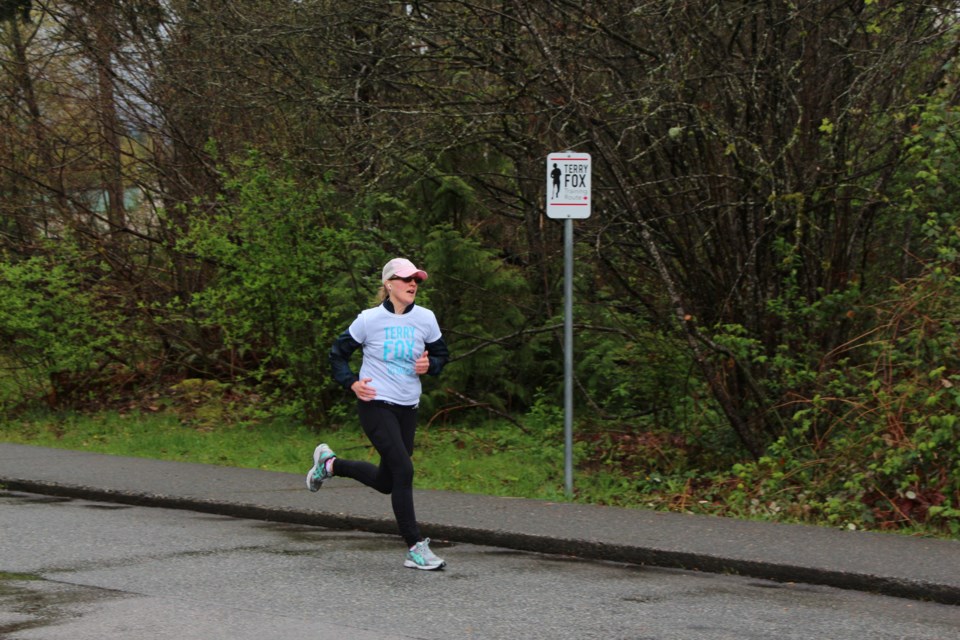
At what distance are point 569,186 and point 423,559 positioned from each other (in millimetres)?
3935

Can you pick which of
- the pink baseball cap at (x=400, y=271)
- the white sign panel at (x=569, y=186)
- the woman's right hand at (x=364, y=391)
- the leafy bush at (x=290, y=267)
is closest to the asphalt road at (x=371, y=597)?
the woman's right hand at (x=364, y=391)

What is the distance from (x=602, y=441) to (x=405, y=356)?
17.9ft

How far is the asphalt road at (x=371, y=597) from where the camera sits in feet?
19.7

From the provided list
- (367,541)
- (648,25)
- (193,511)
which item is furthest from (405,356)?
(648,25)

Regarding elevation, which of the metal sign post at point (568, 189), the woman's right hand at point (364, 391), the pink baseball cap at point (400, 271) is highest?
the metal sign post at point (568, 189)

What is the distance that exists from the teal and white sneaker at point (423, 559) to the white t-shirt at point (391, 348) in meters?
0.89

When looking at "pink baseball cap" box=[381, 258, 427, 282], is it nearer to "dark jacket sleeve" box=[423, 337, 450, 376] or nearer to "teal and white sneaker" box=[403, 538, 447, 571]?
"dark jacket sleeve" box=[423, 337, 450, 376]

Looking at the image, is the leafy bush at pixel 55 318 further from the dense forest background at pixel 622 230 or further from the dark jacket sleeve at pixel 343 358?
the dark jacket sleeve at pixel 343 358

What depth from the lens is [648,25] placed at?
11.5 metres

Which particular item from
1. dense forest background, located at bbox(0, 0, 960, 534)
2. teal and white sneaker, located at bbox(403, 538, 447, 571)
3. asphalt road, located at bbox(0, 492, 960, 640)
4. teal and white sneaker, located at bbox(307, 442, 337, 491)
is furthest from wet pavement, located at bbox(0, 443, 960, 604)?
dense forest background, located at bbox(0, 0, 960, 534)

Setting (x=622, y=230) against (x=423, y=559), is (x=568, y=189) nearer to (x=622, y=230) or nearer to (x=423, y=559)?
(x=622, y=230)

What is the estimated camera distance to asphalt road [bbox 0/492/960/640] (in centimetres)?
601

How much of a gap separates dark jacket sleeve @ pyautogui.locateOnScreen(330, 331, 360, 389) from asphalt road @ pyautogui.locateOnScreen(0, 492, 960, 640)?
1157 mm

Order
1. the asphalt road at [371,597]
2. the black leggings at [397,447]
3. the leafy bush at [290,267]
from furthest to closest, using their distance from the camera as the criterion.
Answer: the leafy bush at [290,267]
the black leggings at [397,447]
the asphalt road at [371,597]
